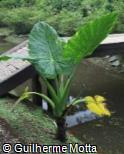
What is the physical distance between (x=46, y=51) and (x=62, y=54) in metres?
0.23

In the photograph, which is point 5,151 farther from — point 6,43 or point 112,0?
point 6,43

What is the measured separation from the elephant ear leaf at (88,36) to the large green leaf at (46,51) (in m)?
0.19

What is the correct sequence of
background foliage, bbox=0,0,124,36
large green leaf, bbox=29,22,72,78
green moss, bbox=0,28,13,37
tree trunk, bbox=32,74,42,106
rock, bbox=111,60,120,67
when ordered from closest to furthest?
large green leaf, bbox=29,22,72,78 → tree trunk, bbox=32,74,42,106 → rock, bbox=111,60,120,67 → background foliage, bbox=0,0,124,36 → green moss, bbox=0,28,13,37

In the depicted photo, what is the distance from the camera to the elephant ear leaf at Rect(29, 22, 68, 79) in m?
5.04

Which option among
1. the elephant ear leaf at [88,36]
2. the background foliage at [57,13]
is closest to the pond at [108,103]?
the background foliage at [57,13]

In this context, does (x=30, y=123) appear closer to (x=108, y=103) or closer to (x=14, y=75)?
(x=14, y=75)

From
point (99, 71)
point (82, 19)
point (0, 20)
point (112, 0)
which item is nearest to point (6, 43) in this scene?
point (0, 20)

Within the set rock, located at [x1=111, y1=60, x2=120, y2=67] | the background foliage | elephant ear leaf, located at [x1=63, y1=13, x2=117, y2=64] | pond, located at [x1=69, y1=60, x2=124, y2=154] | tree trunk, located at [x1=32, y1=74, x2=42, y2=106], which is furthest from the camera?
the background foliage

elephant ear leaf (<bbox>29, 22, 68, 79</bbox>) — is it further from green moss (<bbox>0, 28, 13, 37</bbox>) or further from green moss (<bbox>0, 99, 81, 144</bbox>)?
green moss (<bbox>0, 28, 13, 37</bbox>)

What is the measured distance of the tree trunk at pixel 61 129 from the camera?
17.2 ft

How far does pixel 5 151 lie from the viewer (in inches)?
177

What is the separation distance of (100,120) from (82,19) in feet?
23.7

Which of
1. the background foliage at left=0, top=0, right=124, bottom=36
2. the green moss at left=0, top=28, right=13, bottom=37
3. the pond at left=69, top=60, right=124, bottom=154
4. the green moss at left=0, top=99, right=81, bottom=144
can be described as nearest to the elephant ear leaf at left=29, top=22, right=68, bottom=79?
the green moss at left=0, top=99, right=81, bottom=144

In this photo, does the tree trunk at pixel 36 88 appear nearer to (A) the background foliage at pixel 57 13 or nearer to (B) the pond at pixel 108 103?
(B) the pond at pixel 108 103
